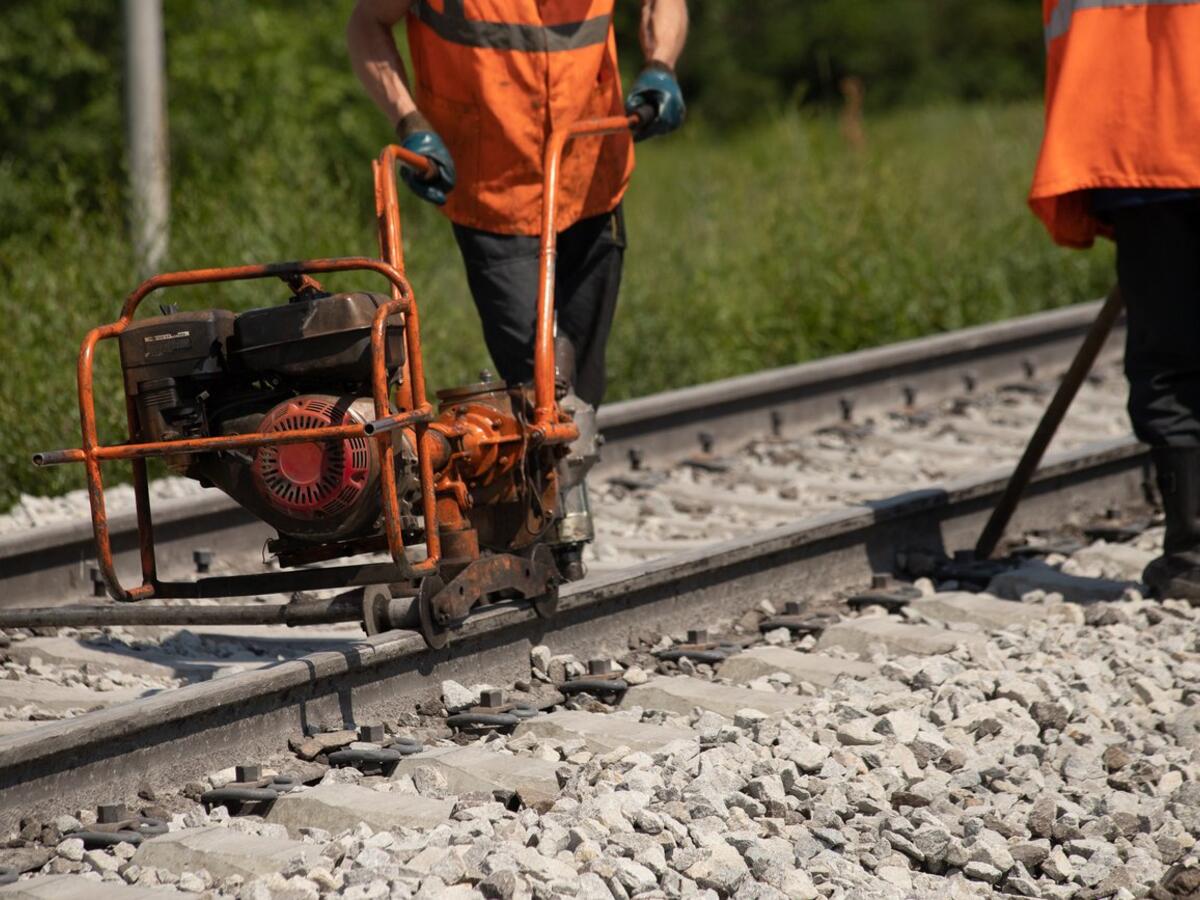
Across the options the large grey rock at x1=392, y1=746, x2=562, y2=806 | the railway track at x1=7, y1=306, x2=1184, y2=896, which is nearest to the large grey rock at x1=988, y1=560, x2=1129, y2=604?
the railway track at x1=7, y1=306, x2=1184, y2=896

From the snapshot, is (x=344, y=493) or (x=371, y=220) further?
(x=371, y=220)

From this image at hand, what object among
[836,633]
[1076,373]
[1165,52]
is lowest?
[836,633]

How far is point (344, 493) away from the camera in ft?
13.6

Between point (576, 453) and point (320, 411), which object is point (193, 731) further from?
point (576, 453)

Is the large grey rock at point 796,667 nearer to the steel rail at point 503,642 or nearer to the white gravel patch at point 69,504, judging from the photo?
the steel rail at point 503,642

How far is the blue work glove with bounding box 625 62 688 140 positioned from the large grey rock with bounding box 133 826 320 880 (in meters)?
2.41

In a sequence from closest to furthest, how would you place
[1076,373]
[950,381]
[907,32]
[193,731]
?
[193,731]
[1076,373]
[950,381]
[907,32]

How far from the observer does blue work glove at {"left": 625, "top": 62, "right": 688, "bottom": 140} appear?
5.21 metres

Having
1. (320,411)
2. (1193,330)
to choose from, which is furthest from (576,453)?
(1193,330)

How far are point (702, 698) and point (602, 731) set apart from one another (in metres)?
0.35

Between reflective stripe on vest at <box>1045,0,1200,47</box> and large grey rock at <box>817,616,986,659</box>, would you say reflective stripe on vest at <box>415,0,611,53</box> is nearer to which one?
reflective stripe on vest at <box>1045,0,1200,47</box>

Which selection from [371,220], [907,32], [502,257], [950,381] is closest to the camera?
[502,257]

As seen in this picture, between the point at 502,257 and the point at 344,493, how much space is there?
4.63 feet

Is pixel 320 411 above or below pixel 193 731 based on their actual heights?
above
